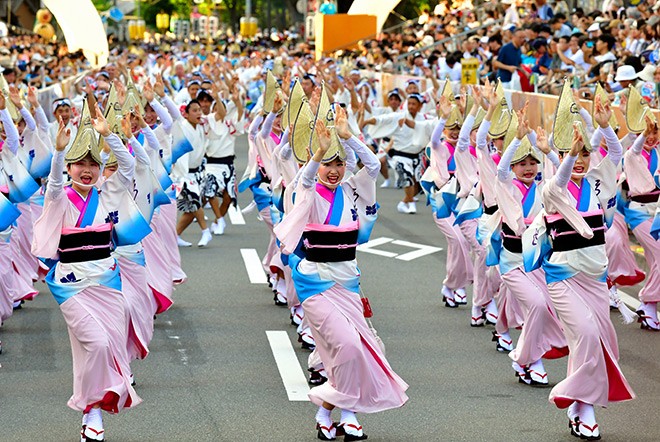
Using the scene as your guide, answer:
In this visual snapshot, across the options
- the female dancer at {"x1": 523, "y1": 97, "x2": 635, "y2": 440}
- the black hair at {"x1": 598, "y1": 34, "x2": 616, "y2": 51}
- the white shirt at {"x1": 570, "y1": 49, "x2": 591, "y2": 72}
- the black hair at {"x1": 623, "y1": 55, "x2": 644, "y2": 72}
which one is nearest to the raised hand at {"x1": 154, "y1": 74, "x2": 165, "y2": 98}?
the female dancer at {"x1": 523, "y1": 97, "x2": 635, "y2": 440}

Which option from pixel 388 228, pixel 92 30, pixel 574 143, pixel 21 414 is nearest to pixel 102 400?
Result: pixel 21 414

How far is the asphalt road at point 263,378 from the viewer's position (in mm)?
8203

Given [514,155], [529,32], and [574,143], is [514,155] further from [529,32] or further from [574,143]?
[529,32]

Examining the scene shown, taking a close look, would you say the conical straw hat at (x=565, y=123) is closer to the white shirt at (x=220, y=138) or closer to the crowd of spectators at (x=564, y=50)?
the crowd of spectators at (x=564, y=50)

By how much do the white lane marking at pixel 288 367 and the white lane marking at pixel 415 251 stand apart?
468cm

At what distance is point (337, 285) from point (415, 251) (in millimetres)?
8214

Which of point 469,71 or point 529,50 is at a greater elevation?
point 529,50

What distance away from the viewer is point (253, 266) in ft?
49.2

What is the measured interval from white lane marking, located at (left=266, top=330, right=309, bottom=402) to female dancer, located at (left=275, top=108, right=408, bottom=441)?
1.12m

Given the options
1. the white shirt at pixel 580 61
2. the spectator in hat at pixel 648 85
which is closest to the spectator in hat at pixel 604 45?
the white shirt at pixel 580 61

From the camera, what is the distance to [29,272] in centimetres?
1234

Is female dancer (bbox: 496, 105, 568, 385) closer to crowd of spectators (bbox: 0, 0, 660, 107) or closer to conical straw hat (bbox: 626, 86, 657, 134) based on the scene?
crowd of spectators (bbox: 0, 0, 660, 107)

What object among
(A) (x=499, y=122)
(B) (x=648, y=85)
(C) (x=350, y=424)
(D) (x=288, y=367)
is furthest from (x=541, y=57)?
(C) (x=350, y=424)

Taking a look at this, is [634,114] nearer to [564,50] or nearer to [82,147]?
[82,147]
